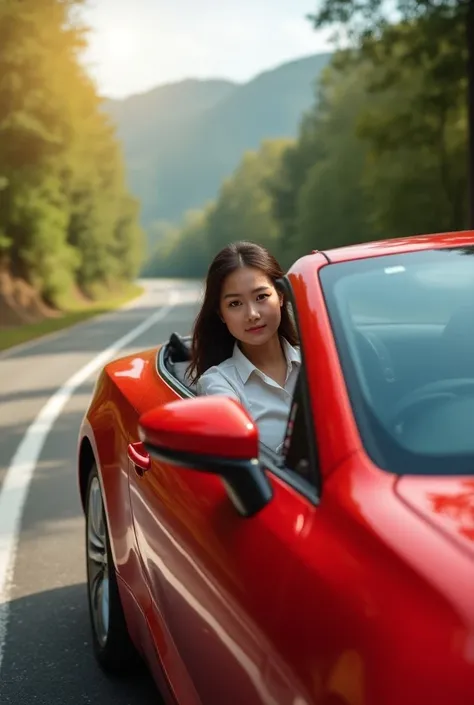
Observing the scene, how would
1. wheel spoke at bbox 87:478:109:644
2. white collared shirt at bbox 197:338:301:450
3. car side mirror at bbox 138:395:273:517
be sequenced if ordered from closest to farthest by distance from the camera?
car side mirror at bbox 138:395:273:517, white collared shirt at bbox 197:338:301:450, wheel spoke at bbox 87:478:109:644

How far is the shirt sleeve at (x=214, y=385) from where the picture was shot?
310 cm

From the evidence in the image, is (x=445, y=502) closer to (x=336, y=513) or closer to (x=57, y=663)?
(x=336, y=513)

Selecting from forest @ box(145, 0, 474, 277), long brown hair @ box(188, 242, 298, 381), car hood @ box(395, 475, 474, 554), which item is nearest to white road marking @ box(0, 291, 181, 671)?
long brown hair @ box(188, 242, 298, 381)

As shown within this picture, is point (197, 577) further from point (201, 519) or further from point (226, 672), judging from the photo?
point (226, 672)

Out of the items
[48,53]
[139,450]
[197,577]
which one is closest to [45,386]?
[139,450]

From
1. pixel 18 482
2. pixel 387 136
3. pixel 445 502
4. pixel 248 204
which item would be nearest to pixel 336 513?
pixel 445 502

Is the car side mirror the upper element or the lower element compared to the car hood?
upper

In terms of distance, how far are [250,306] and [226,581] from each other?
1.33 meters

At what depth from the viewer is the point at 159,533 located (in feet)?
8.77

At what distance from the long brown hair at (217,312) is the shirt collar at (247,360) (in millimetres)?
62

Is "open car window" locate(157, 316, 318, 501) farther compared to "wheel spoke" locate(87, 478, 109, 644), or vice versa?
"wheel spoke" locate(87, 478, 109, 644)

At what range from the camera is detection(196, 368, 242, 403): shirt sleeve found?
3102 mm

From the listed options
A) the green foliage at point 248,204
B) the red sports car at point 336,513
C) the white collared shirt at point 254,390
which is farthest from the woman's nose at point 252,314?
the green foliage at point 248,204

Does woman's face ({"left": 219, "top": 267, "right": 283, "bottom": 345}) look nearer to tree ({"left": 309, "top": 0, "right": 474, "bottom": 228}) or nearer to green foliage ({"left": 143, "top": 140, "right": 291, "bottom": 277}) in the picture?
tree ({"left": 309, "top": 0, "right": 474, "bottom": 228})
